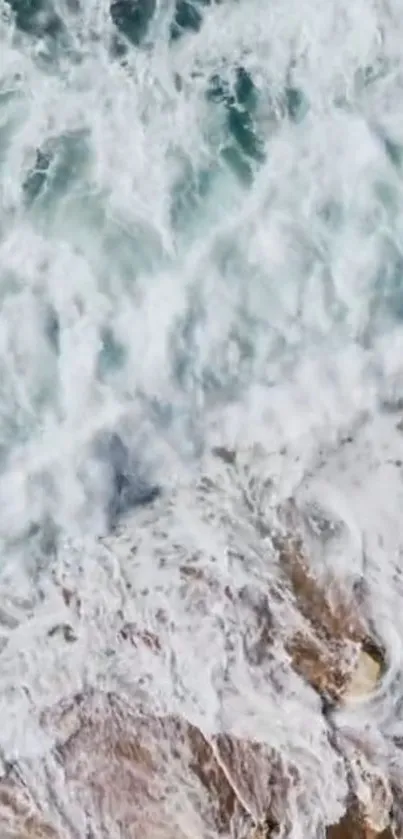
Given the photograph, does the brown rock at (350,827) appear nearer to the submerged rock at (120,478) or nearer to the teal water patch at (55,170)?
the submerged rock at (120,478)

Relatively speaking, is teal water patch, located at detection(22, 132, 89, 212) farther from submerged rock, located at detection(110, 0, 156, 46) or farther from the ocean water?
submerged rock, located at detection(110, 0, 156, 46)

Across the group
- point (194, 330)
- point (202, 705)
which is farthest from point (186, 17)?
point (202, 705)

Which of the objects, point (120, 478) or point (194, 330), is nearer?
point (120, 478)

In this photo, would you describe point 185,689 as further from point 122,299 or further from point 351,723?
point 122,299

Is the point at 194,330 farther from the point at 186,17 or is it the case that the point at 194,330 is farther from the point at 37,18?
the point at 37,18

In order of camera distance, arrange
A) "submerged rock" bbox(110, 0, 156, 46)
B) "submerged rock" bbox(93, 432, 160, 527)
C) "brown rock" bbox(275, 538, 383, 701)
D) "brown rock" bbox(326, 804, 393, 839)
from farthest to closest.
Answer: "submerged rock" bbox(110, 0, 156, 46), "submerged rock" bbox(93, 432, 160, 527), "brown rock" bbox(275, 538, 383, 701), "brown rock" bbox(326, 804, 393, 839)

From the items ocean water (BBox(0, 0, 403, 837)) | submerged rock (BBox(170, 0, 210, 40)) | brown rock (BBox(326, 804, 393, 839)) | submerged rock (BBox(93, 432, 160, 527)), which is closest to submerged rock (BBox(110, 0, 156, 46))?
ocean water (BBox(0, 0, 403, 837))

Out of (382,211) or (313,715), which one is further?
(382,211)

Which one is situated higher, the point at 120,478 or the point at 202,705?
the point at 120,478

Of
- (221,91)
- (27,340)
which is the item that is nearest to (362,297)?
(221,91)
